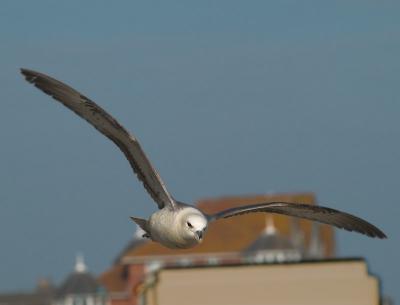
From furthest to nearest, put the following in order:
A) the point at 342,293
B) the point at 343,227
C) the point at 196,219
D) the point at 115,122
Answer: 1. the point at 342,293
2. the point at 343,227
3. the point at 115,122
4. the point at 196,219

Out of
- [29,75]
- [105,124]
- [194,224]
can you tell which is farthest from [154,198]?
[194,224]

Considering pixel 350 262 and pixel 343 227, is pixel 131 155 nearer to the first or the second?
pixel 343 227

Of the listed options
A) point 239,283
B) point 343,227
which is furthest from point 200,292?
point 343,227

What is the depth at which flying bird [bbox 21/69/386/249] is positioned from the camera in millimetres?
38281

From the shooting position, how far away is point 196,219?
37.9 metres

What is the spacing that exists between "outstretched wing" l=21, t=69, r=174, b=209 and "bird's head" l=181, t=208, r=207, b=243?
84.3 inches

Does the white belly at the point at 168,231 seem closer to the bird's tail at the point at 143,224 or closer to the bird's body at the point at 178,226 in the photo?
the bird's body at the point at 178,226

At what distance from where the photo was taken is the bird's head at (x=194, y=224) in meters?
37.7

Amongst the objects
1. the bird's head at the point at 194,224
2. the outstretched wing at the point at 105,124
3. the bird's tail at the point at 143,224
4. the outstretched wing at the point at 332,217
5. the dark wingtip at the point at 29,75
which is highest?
the dark wingtip at the point at 29,75

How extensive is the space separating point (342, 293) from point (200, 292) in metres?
5.17

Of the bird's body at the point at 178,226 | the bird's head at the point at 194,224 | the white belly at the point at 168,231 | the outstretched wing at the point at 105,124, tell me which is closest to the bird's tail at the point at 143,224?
the bird's body at the point at 178,226

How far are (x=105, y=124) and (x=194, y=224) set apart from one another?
153 inches

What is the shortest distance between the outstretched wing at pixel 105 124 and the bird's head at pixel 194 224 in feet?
7.03

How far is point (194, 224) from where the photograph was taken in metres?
37.8
